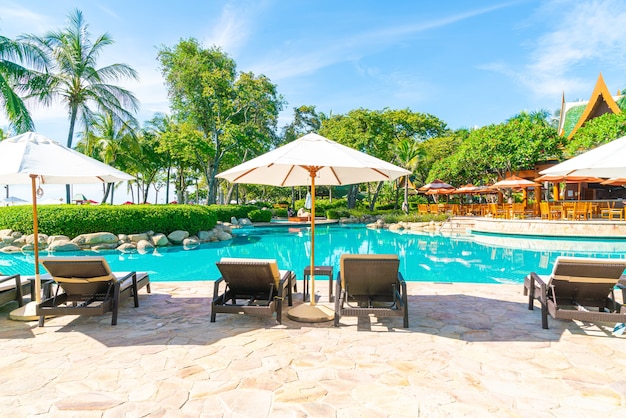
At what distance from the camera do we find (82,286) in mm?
4551

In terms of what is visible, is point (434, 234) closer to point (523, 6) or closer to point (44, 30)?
point (523, 6)

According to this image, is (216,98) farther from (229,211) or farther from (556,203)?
(556,203)

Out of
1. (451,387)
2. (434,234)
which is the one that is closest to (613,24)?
(434,234)

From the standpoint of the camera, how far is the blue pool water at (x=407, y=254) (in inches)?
406

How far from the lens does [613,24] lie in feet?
40.0

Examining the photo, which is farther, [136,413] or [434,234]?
[434,234]

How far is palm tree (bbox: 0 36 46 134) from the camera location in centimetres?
1273

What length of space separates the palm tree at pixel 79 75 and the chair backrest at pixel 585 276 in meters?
20.4

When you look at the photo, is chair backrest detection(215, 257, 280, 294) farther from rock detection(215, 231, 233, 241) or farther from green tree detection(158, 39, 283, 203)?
green tree detection(158, 39, 283, 203)

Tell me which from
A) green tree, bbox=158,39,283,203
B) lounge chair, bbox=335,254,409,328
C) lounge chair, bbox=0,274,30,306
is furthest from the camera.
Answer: green tree, bbox=158,39,283,203

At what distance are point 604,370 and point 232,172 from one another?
450cm

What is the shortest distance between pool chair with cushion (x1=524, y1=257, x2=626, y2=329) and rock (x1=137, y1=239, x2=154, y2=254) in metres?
14.2

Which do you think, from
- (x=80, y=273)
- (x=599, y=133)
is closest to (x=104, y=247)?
(x=80, y=273)

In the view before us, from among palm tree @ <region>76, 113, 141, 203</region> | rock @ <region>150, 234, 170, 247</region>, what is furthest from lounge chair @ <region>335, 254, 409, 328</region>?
palm tree @ <region>76, 113, 141, 203</region>
